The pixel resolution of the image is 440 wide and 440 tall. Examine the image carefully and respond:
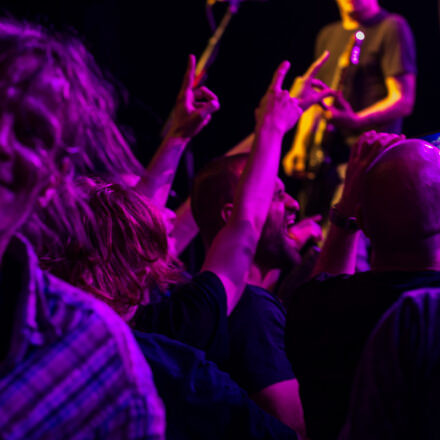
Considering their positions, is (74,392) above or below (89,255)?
above

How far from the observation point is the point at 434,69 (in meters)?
4.55

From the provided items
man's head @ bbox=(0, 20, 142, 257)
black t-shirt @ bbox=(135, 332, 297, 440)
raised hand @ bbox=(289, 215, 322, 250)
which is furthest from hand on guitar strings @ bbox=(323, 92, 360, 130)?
man's head @ bbox=(0, 20, 142, 257)

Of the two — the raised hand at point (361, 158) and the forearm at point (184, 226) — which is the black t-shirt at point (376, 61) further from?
the raised hand at point (361, 158)

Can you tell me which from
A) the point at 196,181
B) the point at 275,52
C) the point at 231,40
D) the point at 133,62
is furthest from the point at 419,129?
the point at 196,181

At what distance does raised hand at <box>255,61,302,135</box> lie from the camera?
5.29 feet

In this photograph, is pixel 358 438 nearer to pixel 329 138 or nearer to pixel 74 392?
pixel 74 392

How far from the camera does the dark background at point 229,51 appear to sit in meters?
4.53

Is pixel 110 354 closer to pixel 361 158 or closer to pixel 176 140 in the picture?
pixel 361 158

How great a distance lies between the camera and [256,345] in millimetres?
1523

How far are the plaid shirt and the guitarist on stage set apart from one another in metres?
2.60

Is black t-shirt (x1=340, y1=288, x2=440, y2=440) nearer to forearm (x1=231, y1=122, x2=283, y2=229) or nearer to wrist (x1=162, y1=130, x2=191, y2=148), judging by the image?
forearm (x1=231, y1=122, x2=283, y2=229)

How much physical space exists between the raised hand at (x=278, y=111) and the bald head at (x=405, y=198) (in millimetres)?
356

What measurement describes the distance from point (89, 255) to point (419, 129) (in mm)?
3938

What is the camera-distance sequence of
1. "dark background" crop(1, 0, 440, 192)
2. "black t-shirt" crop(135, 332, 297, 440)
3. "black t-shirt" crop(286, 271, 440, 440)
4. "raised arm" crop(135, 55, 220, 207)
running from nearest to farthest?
"black t-shirt" crop(135, 332, 297, 440)
"black t-shirt" crop(286, 271, 440, 440)
"raised arm" crop(135, 55, 220, 207)
"dark background" crop(1, 0, 440, 192)
